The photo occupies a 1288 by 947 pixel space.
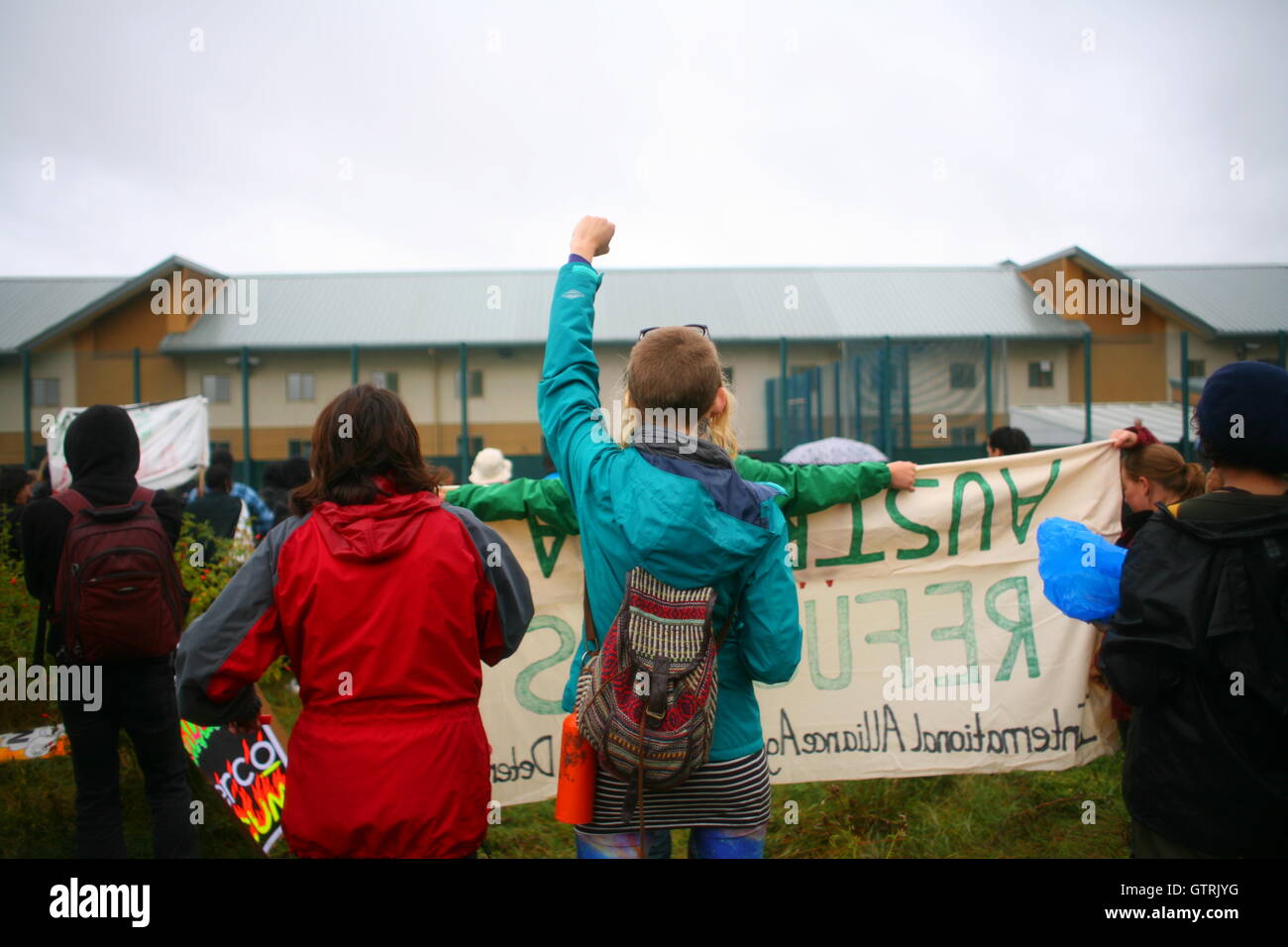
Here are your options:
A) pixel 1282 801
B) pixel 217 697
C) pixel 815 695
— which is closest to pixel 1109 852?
pixel 815 695

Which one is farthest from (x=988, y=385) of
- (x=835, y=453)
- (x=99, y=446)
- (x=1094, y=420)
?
(x=99, y=446)

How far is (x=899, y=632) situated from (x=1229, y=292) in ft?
65.2

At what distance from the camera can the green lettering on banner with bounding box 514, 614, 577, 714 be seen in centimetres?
331

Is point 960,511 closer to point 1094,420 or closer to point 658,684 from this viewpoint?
point 658,684

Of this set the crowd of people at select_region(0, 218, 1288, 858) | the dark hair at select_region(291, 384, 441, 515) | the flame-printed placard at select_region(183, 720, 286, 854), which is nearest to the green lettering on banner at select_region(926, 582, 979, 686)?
the crowd of people at select_region(0, 218, 1288, 858)

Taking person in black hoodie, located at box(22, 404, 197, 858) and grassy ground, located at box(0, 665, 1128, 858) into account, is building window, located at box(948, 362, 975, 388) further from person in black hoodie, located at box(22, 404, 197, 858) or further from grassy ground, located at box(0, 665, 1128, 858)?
person in black hoodie, located at box(22, 404, 197, 858)

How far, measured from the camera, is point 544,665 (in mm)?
3355

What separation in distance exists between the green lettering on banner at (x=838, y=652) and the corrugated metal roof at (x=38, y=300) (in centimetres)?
2454

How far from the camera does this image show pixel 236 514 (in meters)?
6.27

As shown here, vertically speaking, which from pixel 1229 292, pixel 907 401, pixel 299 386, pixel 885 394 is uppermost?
pixel 1229 292

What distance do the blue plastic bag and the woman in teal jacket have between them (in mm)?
727

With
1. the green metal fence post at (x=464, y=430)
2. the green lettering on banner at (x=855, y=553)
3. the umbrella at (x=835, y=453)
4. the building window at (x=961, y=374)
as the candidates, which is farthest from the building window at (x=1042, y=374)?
the green lettering on banner at (x=855, y=553)

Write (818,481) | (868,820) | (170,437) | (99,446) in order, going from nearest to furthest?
(818,481) → (99,446) → (868,820) → (170,437)

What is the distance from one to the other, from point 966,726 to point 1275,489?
5.89 feet
